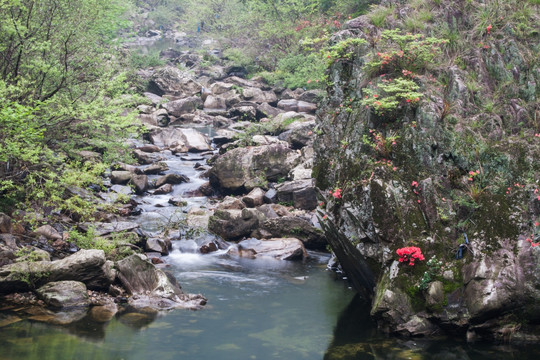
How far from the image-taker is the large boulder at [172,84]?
40500 millimetres

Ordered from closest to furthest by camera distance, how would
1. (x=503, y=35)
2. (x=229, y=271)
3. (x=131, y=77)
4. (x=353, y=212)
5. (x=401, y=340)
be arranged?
(x=401, y=340) → (x=353, y=212) → (x=503, y=35) → (x=229, y=271) → (x=131, y=77)

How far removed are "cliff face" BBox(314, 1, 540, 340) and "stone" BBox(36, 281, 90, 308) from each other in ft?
20.9

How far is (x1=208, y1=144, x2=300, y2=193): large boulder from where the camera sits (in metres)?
21.5

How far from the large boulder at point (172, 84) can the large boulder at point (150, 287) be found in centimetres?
2973

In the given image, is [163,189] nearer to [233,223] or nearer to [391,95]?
[233,223]

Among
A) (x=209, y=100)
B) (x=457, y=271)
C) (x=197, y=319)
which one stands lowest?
(x=197, y=319)

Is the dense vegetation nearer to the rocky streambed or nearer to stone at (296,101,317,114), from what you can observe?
the rocky streambed

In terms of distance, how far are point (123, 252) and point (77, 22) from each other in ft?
25.5

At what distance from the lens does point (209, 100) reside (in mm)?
39188

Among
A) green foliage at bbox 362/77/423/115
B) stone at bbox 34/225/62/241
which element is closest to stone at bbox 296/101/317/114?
green foliage at bbox 362/77/423/115

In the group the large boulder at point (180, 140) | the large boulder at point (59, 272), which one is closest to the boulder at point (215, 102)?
the large boulder at point (180, 140)

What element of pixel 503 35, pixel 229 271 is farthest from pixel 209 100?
pixel 503 35

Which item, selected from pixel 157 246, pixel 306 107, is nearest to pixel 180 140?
pixel 306 107

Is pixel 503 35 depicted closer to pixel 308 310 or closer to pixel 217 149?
pixel 308 310
